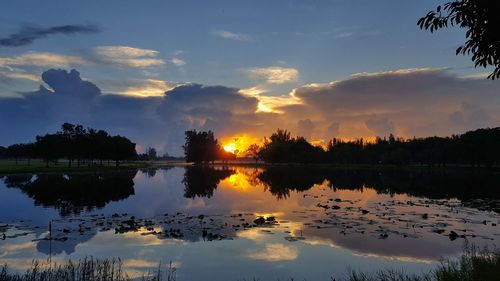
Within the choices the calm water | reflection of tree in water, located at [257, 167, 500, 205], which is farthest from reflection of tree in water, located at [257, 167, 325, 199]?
the calm water

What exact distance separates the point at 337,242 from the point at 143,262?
13253 millimetres

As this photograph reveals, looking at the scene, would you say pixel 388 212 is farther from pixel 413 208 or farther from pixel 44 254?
pixel 44 254

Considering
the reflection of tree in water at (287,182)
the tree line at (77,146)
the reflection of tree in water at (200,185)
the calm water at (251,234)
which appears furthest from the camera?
the tree line at (77,146)

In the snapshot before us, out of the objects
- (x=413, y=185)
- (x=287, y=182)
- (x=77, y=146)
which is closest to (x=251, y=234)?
(x=287, y=182)

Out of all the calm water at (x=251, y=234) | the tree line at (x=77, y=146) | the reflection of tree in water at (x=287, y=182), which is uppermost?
the tree line at (x=77, y=146)

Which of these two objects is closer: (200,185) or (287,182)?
(200,185)

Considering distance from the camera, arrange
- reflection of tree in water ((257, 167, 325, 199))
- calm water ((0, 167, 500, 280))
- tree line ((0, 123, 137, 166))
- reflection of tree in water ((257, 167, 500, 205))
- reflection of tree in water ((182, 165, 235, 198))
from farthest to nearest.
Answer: tree line ((0, 123, 137, 166)) < reflection of tree in water ((257, 167, 325, 199)) < reflection of tree in water ((182, 165, 235, 198)) < reflection of tree in water ((257, 167, 500, 205)) < calm water ((0, 167, 500, 280))

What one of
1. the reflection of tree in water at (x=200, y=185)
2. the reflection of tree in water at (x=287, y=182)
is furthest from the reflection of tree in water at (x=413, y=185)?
the reflection of tree in water at (x=200, y=185)

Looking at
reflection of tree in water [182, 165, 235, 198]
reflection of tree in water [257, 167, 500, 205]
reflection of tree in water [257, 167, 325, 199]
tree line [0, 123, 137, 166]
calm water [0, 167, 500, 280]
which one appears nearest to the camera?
calm water [0, 167, 500, 280]

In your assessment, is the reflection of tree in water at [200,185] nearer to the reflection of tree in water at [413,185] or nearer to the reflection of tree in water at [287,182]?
the reflection of tree in water at [287,182]

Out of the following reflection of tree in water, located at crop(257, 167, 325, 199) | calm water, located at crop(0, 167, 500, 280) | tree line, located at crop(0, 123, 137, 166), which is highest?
tree line, located at crop(0, 123, 137, 166)

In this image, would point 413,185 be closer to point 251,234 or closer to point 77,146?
point 251,234

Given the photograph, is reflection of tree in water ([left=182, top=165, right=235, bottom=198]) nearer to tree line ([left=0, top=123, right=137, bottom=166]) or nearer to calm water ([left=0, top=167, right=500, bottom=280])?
calm water ([left=0, top=167, right=500, bottom=280])

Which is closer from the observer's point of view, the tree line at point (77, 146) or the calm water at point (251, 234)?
the calm water at point (251, 234)
